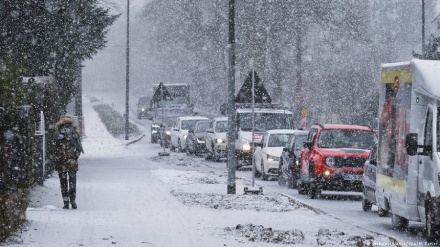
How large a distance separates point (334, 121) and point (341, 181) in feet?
105

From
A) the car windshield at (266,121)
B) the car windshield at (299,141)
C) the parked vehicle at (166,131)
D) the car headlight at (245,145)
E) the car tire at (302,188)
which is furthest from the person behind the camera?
the parked vehicle at (166,131)

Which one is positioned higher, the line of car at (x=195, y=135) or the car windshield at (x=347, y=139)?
the car windshield at (x=347, y=139)

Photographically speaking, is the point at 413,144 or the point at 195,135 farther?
the point at 195,135

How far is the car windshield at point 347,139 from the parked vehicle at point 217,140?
16984 mm

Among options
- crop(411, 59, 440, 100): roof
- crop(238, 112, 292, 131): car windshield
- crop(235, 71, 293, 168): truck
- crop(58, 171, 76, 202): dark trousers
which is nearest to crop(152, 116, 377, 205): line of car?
crop(411, 59, 440, 100): roof

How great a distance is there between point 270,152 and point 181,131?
20.9 m

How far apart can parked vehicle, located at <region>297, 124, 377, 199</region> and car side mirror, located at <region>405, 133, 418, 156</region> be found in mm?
8892

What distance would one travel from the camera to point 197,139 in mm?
47281

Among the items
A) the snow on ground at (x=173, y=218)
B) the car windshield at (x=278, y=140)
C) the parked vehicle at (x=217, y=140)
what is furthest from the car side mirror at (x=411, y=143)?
the parked vehicle at (x=217, y=140)

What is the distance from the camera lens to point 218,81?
9531 cm

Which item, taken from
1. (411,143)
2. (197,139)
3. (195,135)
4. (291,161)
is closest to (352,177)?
(291,161)

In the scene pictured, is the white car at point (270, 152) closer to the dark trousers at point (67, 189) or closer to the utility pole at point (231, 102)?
the utility pole at point (231, 102)

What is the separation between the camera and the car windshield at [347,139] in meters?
25.0

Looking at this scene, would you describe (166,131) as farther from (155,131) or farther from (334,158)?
(334,158)
